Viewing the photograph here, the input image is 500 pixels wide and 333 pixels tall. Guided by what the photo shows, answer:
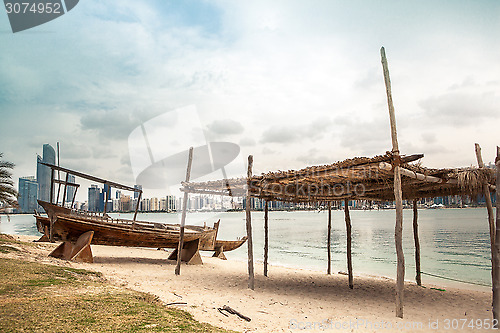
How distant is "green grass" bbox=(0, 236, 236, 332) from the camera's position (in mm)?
3248

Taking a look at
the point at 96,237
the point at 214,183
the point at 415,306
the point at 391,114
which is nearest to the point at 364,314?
the point at 415,306

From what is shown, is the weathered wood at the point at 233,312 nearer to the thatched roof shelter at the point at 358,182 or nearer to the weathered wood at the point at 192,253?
the thatched roof shelter at the point at 358,182

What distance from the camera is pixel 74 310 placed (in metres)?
3.74

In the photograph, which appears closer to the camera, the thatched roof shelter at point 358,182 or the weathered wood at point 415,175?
the weathered wood at point 415,175

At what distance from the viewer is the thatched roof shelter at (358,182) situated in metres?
6.21

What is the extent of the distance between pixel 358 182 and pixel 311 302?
322 centimetres

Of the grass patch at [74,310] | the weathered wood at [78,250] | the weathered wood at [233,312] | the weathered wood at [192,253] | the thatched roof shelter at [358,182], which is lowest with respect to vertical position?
the weathered wood at [192,253]

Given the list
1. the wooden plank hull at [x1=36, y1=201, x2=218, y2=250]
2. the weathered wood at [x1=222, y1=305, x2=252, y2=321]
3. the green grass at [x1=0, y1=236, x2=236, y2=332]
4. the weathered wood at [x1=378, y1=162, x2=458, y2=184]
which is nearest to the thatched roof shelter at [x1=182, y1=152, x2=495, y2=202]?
the weathered wood at [x1=378, y1=162, x2=458, y2=184]

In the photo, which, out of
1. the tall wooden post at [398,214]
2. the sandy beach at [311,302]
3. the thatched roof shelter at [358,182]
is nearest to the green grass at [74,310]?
the sandy beach at [311,302]

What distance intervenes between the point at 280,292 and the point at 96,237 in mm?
7373

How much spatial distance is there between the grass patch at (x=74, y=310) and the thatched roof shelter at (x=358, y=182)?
394 cm

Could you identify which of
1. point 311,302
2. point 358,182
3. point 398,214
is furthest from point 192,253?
point 398,214

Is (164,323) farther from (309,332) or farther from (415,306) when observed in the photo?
(415,306)

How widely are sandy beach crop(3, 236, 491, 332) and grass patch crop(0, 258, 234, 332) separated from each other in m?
0.99
